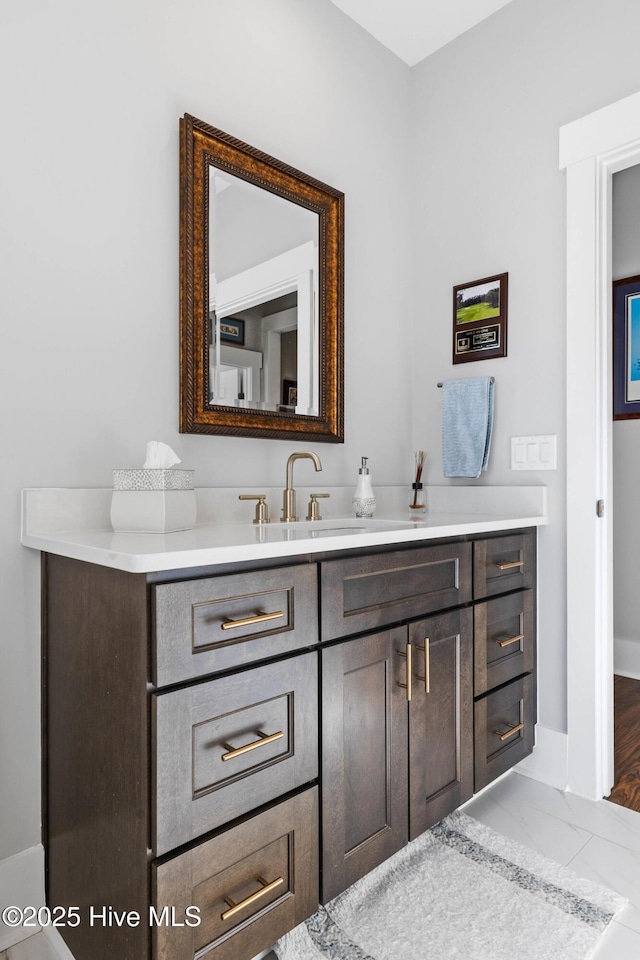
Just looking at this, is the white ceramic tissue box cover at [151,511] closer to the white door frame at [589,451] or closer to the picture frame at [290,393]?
the picture frame at [290,393]

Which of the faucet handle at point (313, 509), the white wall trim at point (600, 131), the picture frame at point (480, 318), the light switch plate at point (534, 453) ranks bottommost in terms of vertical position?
the faucet handle at point (313, 509)

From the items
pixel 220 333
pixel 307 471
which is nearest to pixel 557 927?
pixel 307 471

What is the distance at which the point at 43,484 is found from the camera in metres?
1.36

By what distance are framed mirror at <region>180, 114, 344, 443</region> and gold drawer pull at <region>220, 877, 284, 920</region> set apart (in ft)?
3.57

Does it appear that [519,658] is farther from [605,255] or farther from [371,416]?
[605,255]

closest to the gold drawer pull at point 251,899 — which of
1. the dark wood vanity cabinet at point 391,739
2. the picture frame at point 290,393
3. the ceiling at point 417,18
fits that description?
the dark wood vanity cabinet at point 391,739

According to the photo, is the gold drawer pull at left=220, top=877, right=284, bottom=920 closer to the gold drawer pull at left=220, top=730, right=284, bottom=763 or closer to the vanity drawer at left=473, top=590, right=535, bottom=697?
the gold drawer pull at left=220, top=730, right=284, bottom=763

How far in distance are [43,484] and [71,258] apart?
56cm

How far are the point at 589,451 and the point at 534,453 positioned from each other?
197 millimetres

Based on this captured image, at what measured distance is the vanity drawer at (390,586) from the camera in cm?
123

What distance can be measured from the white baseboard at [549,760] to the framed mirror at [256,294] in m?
1.23

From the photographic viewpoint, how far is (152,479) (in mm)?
1312

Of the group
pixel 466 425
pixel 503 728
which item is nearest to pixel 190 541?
pixel 503 728

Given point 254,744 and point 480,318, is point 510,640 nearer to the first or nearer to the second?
point 254,744
